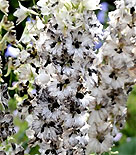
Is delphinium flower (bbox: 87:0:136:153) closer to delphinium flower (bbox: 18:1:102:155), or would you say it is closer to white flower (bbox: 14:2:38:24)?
delphinium flower (bbox: 18:1:102:155)

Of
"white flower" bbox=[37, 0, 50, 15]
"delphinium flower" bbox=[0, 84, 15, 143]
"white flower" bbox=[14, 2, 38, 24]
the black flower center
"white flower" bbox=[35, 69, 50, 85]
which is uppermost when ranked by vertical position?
"white flower" bbox=[14, 2, 38, 24]

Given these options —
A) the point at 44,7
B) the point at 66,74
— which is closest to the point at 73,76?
the point at 66,74

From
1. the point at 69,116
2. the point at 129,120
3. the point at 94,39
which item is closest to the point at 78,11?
the point at 94,39

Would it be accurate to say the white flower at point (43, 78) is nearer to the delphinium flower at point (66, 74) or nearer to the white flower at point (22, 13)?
the delphinium flower at point (66, 74)

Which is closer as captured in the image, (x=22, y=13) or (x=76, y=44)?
(x=76, y=44)

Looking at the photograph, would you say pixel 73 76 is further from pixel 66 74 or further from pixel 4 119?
pixel 4 119

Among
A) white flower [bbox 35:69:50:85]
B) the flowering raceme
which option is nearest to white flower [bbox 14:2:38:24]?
the flowering raceme

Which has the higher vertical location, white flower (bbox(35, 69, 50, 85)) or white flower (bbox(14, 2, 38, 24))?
white flower (bbox(14, 2, 38, 24))

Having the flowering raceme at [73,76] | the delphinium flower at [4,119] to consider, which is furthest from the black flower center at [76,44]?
the delphinium flower at [4,119]

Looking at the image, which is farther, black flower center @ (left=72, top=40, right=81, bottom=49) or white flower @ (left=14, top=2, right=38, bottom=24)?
white flower @ (left=14, top=2, right=38, bottom=24)
